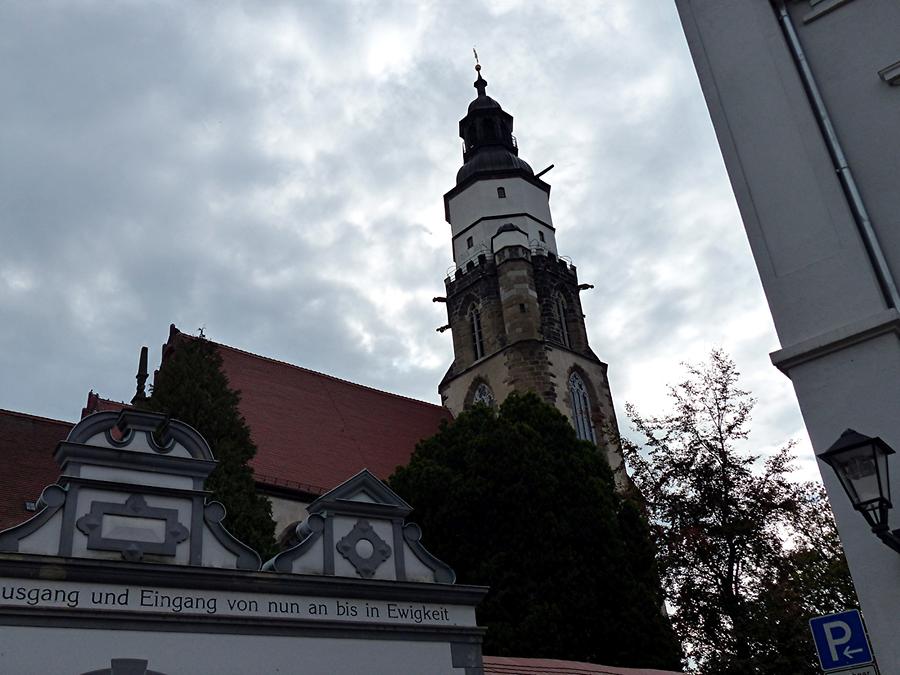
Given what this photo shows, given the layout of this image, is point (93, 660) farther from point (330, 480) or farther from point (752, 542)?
point (330, 480)

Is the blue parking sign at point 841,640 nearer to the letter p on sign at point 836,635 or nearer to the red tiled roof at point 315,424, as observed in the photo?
the letter p on sign at point 836,635

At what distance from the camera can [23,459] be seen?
Result: 18.3m

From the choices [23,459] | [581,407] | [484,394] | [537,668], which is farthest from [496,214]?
[537,668]

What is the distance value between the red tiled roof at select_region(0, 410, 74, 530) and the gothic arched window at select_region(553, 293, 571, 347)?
2021 cm

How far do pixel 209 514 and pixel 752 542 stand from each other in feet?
29.8

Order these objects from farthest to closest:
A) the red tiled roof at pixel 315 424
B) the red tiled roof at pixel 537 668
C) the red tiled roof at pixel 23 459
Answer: the red tiled roof at pixel 315 424 < the red tiled roof at pixel 23 459 < the red tiled roof at pixel 537 668

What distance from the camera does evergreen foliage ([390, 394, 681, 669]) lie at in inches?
718

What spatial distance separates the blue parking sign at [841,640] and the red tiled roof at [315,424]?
63.8 ft

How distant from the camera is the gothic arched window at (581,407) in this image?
33.0 m

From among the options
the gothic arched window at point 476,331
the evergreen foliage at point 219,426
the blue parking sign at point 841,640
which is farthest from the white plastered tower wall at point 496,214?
the blue parking sign at point 841,640

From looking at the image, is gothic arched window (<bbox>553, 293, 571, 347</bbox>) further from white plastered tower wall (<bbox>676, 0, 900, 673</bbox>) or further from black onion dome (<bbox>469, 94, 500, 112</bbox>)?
white plastered tower wall (<bbox>676, 0, 900, 673</bbox>)

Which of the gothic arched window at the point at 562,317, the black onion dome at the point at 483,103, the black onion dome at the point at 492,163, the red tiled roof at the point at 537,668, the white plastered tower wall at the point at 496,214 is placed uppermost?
the black onion dome at the point at 483,103

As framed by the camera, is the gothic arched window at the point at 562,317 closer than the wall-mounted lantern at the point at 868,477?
No

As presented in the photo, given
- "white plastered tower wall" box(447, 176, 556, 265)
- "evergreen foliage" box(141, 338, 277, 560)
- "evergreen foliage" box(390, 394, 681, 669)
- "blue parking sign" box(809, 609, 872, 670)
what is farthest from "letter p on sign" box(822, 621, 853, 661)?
"white plastered tower wall" box(447, 176, 556, 265)
